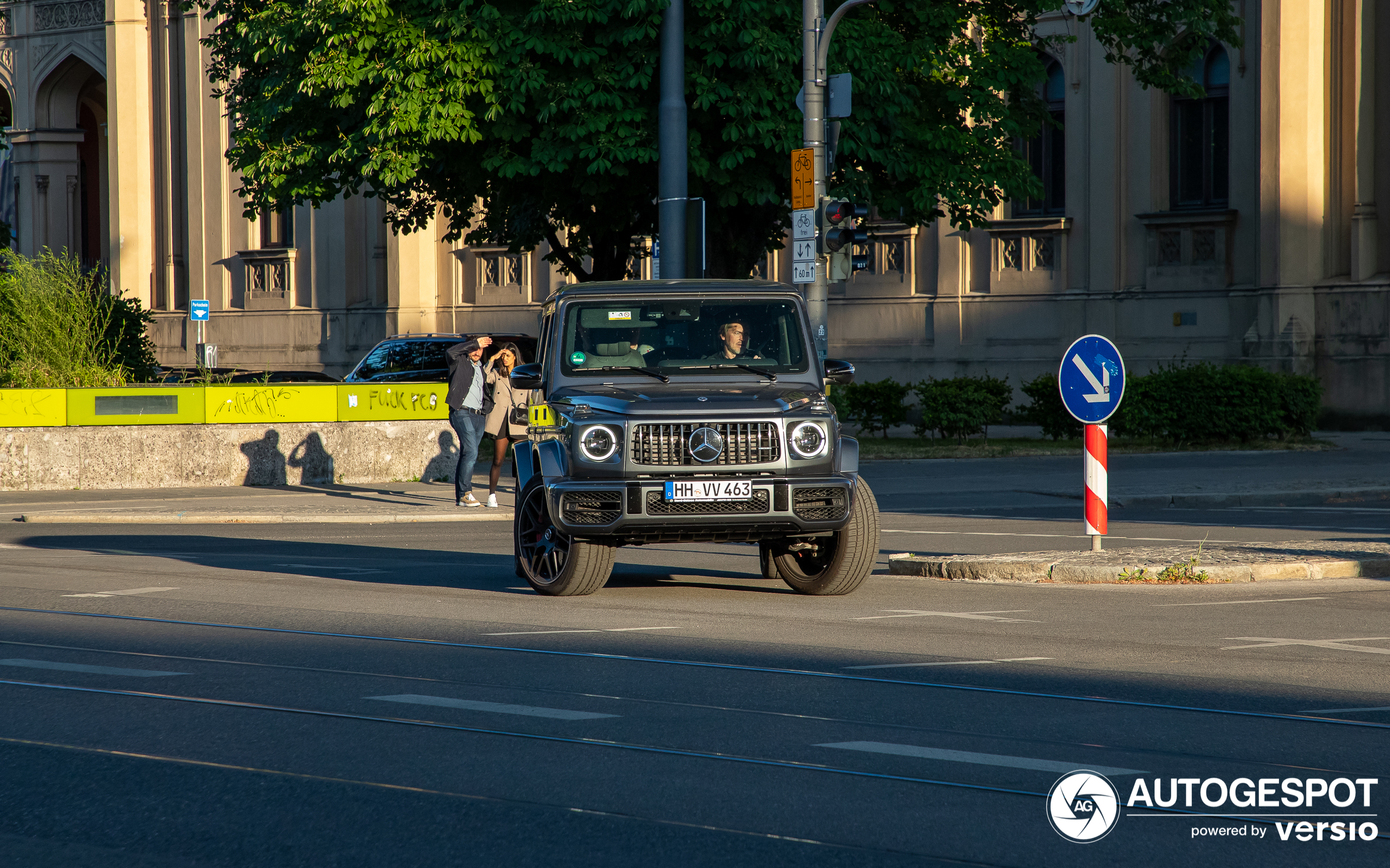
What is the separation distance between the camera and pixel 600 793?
5430 mm

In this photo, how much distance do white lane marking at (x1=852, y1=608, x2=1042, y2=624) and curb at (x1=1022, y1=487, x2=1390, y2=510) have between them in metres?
8.54

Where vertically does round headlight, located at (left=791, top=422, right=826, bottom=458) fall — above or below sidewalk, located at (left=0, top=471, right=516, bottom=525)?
above

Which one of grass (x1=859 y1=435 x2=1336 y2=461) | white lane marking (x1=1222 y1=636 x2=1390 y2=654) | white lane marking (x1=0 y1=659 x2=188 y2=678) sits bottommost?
white lane marking (x1=1222 y1=636 x2=1390 y2=654)

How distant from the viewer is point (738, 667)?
7.96 metres

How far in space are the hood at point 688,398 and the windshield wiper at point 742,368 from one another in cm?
10

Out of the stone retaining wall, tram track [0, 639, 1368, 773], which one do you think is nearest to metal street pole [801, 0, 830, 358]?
the stone retaining wall

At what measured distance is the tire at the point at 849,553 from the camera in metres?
10.6

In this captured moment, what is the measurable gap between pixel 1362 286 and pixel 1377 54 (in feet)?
13.6

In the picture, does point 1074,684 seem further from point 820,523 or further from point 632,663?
point 820,523

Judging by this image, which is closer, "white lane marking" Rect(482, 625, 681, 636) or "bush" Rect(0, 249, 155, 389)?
"white lane marking" Rect(482, 625, 681, 636)

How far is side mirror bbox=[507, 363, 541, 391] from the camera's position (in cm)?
1095

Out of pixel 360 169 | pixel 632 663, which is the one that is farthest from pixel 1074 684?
pixel 360 169

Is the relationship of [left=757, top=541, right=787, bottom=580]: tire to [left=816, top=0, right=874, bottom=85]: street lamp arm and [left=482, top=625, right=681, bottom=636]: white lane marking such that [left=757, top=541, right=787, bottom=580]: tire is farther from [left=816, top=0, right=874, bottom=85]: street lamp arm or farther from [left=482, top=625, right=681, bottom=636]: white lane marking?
[left=816, top=0, right=874, bottom=85]: street lamp arm

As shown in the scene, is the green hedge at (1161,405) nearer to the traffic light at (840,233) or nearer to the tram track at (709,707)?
the traffic light at (840,233)
